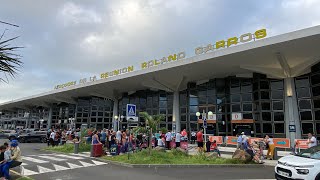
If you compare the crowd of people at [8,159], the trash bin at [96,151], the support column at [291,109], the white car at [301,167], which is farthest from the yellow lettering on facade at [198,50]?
the crowd of people at [8,159]

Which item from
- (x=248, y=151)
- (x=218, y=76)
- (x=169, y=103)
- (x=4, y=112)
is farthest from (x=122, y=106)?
(x=4, y=112)

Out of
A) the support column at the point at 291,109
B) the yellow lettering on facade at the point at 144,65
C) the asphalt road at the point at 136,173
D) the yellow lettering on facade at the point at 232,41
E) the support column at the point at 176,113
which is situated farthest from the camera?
the support column at the point at 176,113

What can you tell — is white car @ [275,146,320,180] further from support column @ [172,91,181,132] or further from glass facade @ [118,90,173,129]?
glass facade @ [118,90,173,129]

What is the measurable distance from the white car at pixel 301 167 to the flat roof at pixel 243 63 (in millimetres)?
11751

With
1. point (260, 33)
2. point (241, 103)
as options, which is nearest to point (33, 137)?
point (241, 103)

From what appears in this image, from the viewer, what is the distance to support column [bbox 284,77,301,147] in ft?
76.2

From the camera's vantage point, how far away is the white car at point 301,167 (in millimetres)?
7195

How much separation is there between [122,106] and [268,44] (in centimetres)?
2761

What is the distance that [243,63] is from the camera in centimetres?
2392

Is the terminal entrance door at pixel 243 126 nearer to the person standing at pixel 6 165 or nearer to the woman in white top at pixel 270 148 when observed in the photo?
the woman in white top at pixel 270 148

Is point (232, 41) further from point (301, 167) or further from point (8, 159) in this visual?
point (8, 159)

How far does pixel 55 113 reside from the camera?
189 ft

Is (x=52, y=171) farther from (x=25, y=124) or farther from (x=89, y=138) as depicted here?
(x=25, y=124)

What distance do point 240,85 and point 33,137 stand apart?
24.6m
